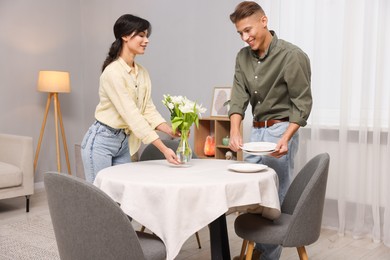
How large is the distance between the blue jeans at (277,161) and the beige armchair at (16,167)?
254 cm

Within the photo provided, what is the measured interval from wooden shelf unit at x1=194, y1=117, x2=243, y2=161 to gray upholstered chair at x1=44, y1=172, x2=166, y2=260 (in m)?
2.50

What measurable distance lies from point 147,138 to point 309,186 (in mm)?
874

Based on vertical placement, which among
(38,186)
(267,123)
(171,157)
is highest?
(267,123)

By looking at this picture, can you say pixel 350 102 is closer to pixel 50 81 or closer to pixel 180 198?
pixel 180 198

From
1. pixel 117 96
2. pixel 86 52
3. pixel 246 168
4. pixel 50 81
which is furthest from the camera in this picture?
pixel 86 52

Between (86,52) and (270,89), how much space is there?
3.91 metres

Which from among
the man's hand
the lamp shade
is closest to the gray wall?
the lamp shade

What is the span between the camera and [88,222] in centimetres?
166

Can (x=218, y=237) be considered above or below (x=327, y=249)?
above

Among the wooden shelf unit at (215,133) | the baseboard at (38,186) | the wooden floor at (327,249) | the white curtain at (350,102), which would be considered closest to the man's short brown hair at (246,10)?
the white curtain at (350,102)

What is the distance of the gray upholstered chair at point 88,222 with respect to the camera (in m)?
1.64

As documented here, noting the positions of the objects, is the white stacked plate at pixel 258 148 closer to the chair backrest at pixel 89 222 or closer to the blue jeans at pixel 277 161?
Result: the blue jeans at pixel 277 161

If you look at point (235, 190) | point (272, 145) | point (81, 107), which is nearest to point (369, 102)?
point (272, 145)

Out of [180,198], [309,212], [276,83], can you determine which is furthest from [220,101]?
Result: [180,198]
